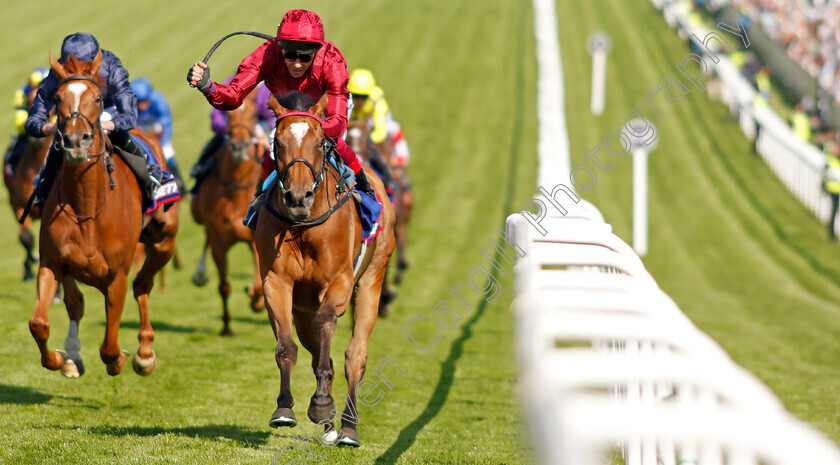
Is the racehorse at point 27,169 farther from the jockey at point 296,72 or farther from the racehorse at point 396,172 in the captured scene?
the jockey at point 296,72

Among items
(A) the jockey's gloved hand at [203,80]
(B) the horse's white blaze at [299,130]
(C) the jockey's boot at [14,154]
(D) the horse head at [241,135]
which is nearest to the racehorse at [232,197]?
(D) the horse head at [241,135]

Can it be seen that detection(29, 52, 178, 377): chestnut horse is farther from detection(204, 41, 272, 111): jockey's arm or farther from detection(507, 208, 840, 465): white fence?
detection(507, 208, 840, 465): white fence

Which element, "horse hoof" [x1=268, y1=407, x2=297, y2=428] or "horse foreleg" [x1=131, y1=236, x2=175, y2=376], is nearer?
"horse hoof" [x1=268, y1=407, x2=297, y2=428]

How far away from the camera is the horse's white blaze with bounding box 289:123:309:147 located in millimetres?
4663

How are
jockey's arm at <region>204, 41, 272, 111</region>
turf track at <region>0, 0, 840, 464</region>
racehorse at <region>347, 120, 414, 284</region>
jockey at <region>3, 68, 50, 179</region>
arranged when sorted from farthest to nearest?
1. jockey at <region>3, 68, 50, 179</region>
2. racehorse at <region>347, 120, 414, 284</region>
3. turf track at <region>0, 0, 840, 464</region>
4. jockey's arm at <region>204, 41, 272, 111</region>

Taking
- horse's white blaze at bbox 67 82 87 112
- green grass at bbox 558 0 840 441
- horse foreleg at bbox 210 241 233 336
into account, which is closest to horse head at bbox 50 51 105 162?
horse's white blaze at bbox 67 82 87 112

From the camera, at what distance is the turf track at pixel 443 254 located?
5.76 metres

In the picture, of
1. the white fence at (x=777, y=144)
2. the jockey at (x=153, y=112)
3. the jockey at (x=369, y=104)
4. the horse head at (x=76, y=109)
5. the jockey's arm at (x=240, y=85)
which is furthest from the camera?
the white fence at (x=777, y=144)

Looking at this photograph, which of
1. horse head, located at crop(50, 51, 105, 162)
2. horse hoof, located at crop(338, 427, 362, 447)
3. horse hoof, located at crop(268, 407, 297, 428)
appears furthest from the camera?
horse head, located at crop(50, 51, 105, 162)

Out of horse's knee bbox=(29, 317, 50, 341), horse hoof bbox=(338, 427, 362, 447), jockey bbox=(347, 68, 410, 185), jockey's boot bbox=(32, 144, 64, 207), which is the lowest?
horse hoof bbox=(338, 427, 362, 447)

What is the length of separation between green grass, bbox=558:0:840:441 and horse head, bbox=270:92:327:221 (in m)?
4.10

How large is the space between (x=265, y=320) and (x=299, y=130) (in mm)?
5718

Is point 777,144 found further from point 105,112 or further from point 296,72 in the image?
point 296,72

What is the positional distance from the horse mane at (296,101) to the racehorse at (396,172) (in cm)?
346
